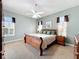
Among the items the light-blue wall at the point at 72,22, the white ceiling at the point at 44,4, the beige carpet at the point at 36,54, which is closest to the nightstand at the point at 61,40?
the light-blue wall at the point at 72,22

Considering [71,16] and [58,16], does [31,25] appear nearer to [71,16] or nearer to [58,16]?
[58,16]

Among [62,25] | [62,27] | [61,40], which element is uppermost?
[62,25]

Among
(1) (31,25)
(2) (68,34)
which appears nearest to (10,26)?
(1) (31,25)

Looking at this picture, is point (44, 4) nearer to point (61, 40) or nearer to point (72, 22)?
point (72, 22)

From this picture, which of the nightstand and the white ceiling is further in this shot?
the nightstand

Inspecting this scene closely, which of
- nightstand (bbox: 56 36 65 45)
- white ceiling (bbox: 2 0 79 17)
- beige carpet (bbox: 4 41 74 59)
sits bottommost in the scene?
beige carpet (bbox: 4 41 74 59)

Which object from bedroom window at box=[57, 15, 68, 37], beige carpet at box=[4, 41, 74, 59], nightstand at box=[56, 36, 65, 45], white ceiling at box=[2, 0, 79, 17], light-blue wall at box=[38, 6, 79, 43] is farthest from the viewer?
bedroom window at box=[57, 15, 68, 37]

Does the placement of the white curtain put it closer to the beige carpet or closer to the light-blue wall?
the light-blue wall

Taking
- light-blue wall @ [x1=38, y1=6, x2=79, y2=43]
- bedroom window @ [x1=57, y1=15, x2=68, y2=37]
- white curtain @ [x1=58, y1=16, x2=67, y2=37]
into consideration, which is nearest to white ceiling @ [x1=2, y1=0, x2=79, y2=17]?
light-blue wall @ [x1=38, y1=6, x2=79, y2=43]

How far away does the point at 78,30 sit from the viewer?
5.33 meters

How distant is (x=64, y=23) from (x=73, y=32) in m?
1.02

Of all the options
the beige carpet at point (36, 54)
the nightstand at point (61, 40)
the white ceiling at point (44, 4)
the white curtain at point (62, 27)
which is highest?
the white ceiling at point (44, 4)

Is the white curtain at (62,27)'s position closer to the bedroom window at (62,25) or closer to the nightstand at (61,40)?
the bedroom window at (62,25)

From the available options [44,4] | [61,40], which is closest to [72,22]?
[61,40]
